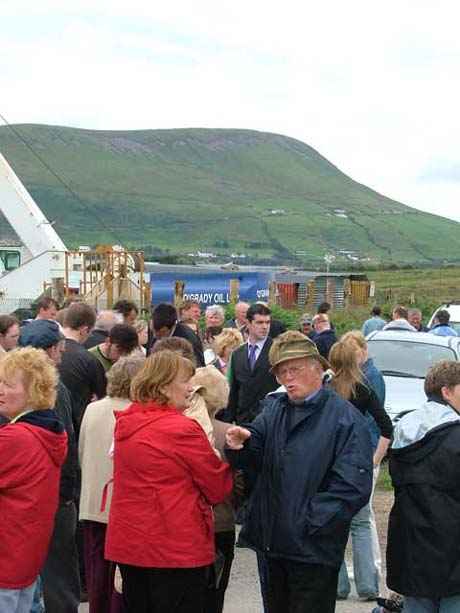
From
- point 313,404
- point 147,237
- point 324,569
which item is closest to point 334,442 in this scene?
point 313,404

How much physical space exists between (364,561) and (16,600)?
10.4 feet

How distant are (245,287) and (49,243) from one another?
6.39 meters

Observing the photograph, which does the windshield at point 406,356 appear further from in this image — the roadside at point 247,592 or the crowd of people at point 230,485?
the crowd of people at point 230,485

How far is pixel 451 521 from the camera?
5.23 m

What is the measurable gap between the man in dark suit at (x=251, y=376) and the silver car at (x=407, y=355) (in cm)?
426

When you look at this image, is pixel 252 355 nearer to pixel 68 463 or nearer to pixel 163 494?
pixel 68 463

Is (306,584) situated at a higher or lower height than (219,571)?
higher

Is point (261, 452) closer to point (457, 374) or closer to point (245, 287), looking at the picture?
point (457, 374)

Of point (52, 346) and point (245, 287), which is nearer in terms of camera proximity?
point (52, 346)

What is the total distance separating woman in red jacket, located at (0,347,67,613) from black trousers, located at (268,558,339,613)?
1.17 metres

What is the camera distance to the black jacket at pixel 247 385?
948 centimetres

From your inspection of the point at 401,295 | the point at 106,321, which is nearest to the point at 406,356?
the point at 106,321

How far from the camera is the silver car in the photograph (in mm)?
14031

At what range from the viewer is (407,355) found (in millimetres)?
15102
